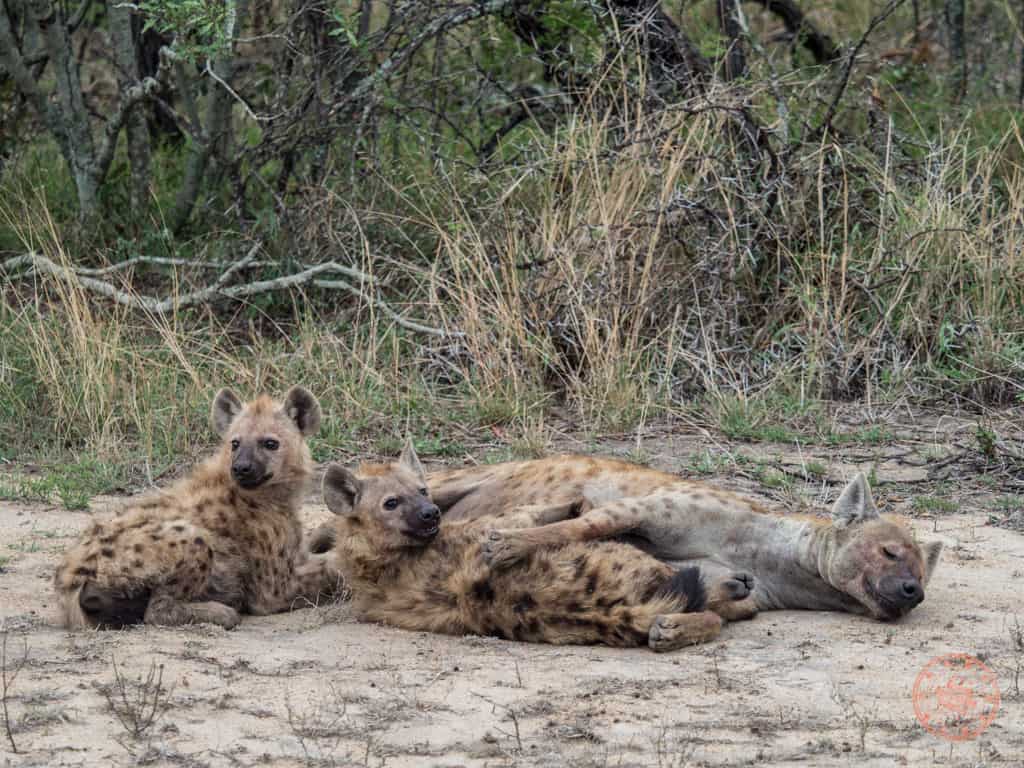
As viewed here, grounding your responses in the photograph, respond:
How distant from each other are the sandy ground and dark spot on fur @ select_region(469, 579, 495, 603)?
4.9 inches

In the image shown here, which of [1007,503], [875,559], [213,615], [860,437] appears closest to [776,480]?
[860,437]

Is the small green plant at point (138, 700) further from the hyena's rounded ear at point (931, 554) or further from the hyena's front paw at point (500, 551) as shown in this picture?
the hyena's rounded ear at point (931, 554)

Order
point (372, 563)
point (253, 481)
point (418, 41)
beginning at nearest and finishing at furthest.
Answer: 1. point (372, 563)
2. point (253, 481)
3. point (418, 41)

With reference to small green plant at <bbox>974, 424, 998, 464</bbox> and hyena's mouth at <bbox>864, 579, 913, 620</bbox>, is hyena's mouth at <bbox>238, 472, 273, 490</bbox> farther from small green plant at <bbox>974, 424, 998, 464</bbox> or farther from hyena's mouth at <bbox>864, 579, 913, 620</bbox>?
small green plant at <bbox>974, 424, 998, 464</bbox>

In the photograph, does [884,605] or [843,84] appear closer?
[884,605]

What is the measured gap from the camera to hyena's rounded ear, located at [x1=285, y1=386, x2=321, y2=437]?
15.8ft

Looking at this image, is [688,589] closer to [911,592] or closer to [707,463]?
[911,592]

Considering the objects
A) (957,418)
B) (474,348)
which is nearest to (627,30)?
(474,348)

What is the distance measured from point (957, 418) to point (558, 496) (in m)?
2.57

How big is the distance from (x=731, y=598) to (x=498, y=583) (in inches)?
27.1

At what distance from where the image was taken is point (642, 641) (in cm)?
400

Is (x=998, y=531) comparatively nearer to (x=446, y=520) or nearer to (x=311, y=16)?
(x=446, y=520)

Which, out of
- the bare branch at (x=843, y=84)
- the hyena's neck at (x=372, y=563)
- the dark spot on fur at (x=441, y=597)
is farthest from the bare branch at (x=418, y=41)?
the dark spot on fur at (x=441, y=597)

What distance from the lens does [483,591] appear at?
161 inches
